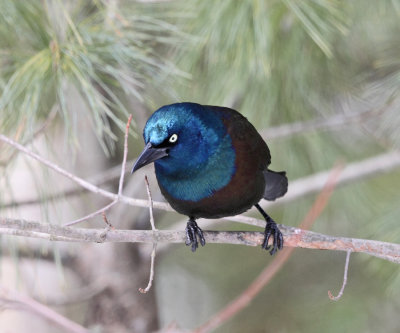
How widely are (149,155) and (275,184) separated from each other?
582 mm

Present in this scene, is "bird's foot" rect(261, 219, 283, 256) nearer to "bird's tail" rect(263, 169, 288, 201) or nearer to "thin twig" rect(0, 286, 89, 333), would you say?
"bird's tail" rect(263, 169, 288, 201)

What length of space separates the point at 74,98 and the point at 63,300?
28.3 inches

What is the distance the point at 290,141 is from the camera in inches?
101

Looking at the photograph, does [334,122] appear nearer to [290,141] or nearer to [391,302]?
[290,141]

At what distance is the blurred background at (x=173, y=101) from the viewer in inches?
72.9

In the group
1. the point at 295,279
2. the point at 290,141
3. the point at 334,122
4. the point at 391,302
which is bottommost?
the point at 295,279

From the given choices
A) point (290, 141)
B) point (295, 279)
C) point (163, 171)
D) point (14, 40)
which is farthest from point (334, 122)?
point (295, 279)

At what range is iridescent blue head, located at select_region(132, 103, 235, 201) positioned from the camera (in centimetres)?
157

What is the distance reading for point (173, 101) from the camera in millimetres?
2275

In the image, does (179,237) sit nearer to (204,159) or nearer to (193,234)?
(204,159)

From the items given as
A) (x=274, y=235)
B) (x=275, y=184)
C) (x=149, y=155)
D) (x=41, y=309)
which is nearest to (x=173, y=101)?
(x=275, y=184)

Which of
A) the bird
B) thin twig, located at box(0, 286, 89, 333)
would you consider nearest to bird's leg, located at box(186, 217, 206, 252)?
the bird

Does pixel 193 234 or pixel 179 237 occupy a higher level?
pixel 179 237

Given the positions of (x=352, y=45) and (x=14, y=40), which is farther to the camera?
(x=352, y=45)
